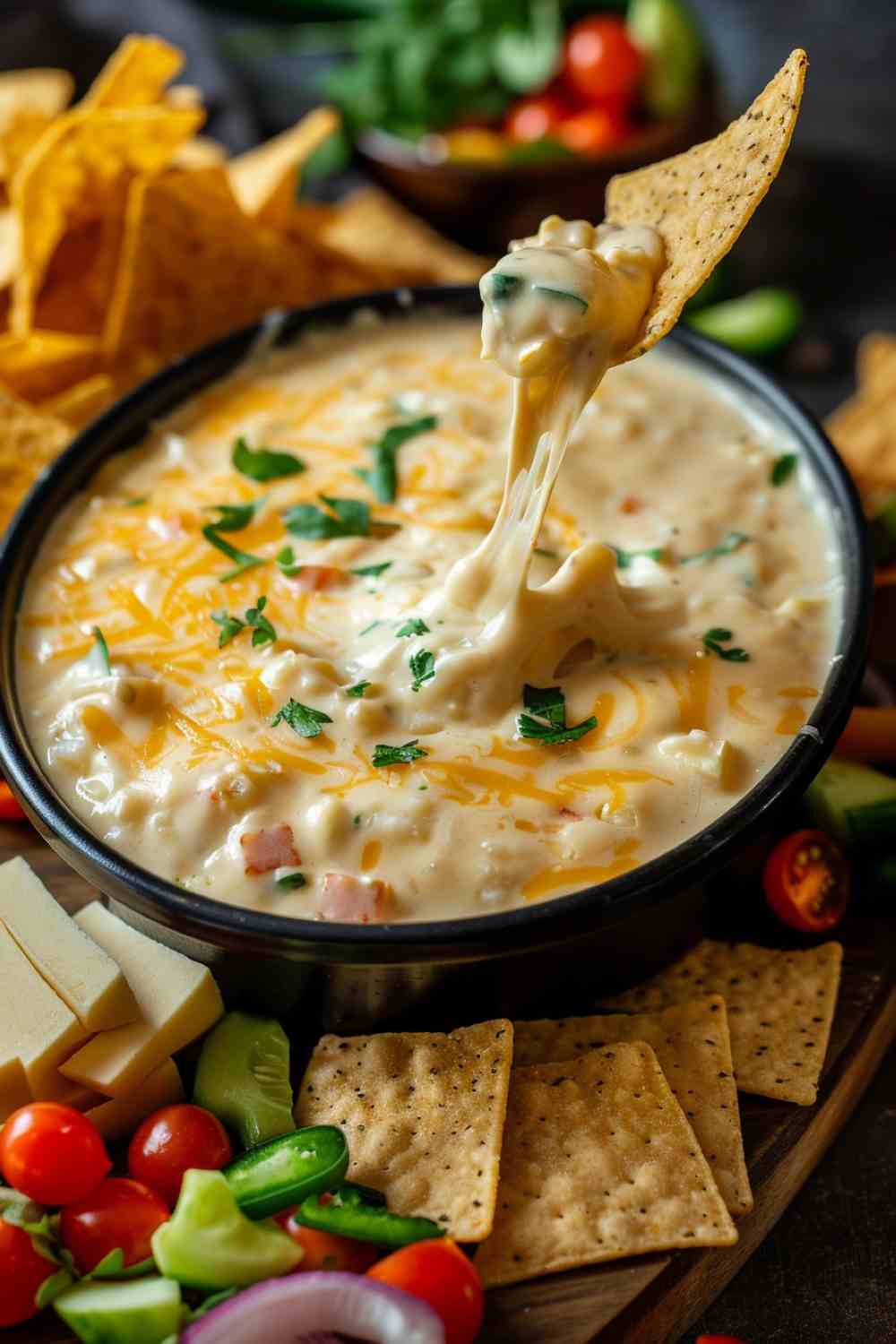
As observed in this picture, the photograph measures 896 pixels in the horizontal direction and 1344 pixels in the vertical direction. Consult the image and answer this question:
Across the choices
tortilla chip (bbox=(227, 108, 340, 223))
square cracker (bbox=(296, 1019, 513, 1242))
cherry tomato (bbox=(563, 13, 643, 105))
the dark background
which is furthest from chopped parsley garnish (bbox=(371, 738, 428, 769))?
cherry tomato (bbox=(563, 13, 643, 105))

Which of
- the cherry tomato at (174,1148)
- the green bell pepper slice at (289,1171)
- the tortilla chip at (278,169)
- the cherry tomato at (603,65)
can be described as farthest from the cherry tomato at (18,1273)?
the cherry tomato at (603,65)

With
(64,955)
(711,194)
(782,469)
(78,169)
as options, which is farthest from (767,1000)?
(78,169)

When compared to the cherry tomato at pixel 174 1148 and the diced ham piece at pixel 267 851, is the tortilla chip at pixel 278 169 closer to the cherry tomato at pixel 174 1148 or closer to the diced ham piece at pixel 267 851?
the diced ham piece at pixel 267 851

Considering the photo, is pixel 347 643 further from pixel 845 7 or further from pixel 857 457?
pixel 845 7

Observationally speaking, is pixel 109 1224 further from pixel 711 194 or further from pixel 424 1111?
pixel 711 194

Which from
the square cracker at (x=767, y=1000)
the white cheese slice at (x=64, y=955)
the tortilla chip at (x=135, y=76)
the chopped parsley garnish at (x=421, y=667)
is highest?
the tortilla chip at (x=135, y=76)

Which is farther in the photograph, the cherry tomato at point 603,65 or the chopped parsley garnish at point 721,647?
the cherry tomato at point 603,65
